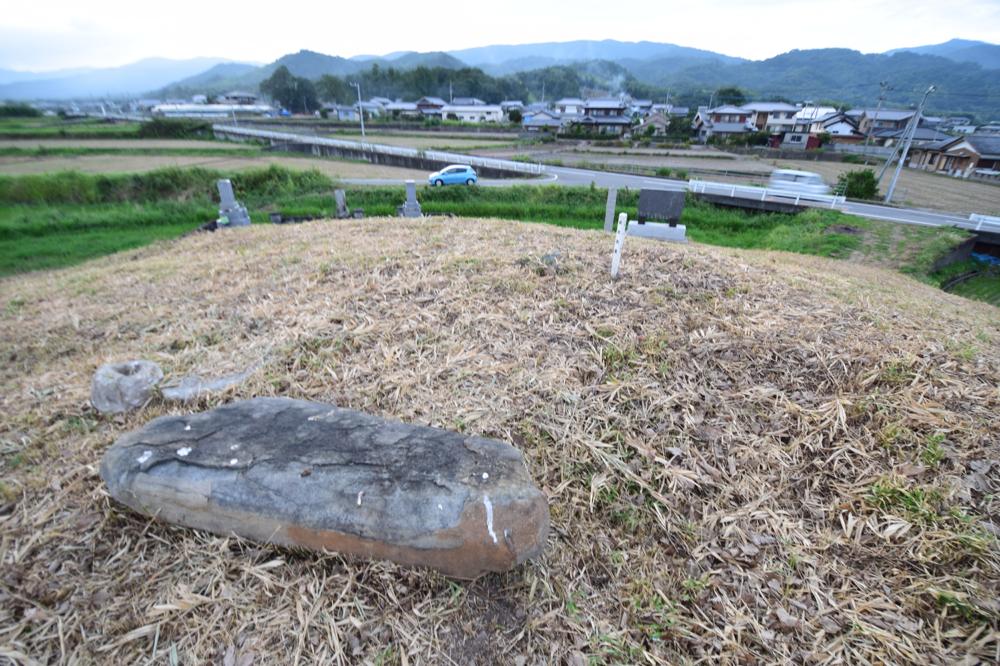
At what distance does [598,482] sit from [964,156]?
5114 cm

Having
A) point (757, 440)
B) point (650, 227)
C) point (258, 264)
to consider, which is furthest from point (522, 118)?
point (757, 440)

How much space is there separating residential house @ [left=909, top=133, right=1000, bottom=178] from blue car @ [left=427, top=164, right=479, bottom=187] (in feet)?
131

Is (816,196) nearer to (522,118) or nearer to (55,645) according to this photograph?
(55,645)

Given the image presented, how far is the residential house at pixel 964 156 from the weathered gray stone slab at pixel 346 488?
49507 millimetres

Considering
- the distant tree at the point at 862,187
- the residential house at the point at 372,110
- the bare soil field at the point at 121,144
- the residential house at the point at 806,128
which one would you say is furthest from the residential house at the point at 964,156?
the residential house at the point at 372,110

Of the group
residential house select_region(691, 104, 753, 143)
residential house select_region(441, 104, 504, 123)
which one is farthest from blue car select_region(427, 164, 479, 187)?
residential house select_region(441, 104, 504, 123)

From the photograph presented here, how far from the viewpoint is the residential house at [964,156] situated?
1316 inches

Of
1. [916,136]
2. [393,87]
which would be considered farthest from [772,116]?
[393,87]

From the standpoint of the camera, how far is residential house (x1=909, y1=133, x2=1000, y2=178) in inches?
1316

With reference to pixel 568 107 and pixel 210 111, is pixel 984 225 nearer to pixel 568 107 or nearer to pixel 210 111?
pixel 568 107

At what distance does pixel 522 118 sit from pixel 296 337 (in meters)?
67.4

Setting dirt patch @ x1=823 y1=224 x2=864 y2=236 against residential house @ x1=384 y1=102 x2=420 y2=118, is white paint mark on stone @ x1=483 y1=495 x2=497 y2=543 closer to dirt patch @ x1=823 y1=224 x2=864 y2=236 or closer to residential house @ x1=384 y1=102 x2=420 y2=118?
dirt patch @ x1=823 y1=224 x2=864 y2=236

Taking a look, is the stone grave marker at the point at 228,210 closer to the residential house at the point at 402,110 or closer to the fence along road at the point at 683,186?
the fence along road at the point at 683,186

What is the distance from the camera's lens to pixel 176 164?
31422 mm
